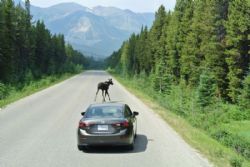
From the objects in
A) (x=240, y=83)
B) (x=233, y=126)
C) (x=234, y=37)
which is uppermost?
(x=234, y=37)

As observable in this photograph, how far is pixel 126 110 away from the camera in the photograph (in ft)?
49.9

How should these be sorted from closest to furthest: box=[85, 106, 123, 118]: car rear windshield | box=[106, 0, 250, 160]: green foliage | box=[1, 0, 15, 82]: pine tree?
1. box=[85, 106, 123, 118]: car rear windshield
2. box=[106, 0, 250, 160]: green foliage
3. box=[1, 0, 15, 82]: pine tree

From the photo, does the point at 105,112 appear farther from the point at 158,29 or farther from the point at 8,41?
the point at 158,29

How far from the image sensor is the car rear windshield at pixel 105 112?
14180 millimetres

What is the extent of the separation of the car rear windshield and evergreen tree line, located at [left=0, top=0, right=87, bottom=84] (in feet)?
151

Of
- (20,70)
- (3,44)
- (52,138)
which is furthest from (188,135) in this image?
(20,70)

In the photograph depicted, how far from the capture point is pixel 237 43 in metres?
39.0

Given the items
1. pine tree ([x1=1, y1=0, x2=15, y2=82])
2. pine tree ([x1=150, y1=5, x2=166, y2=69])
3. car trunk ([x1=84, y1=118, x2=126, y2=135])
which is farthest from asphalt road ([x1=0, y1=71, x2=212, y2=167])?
pine tree ([x1=150, y1=5, x2=166, y2=69])

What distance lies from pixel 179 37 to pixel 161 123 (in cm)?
3773

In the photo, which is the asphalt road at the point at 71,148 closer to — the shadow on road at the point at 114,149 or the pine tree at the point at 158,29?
the shadow on road at the point at 114,149

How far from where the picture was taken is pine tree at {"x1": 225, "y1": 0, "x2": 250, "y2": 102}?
37.4 m

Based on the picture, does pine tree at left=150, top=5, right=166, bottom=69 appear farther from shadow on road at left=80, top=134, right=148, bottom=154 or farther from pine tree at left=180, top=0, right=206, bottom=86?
shadow on road at left=80, top=134, right=148, bottom=154

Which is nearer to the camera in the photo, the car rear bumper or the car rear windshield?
the car rear bumper

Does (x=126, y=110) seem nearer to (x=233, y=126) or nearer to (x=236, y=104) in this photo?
(x=233, y=126)
